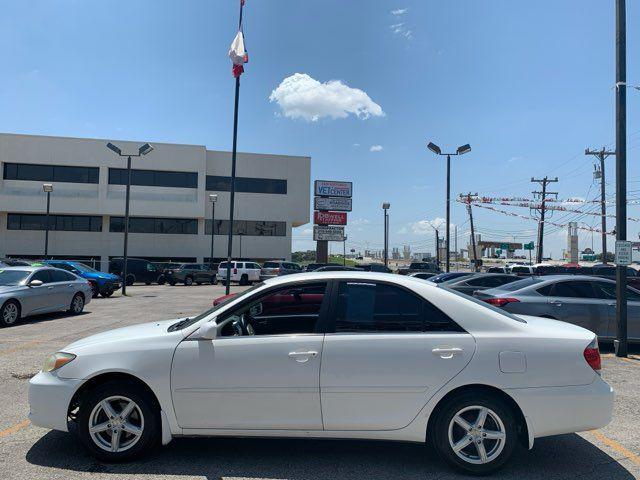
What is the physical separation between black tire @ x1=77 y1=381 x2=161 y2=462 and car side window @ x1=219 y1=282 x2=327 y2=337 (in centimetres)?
81

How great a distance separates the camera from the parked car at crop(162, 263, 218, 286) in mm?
34250

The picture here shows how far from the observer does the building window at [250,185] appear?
155 feet

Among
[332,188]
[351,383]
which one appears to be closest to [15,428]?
[351,383]

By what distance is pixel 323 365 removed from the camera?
368 centimetres

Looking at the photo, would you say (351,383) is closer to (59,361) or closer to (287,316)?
(287,316)

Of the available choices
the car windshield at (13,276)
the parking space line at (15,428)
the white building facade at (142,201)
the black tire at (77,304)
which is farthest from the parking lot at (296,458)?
the white building facade at (142,201)

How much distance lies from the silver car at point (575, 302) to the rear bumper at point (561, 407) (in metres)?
4.93

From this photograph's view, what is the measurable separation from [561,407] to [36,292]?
12.5m

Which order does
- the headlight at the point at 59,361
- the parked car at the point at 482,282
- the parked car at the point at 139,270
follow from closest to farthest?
the headlight at the point at 59,361 < the parked car at the point at 482,282 < the parked car at the point at 139,270

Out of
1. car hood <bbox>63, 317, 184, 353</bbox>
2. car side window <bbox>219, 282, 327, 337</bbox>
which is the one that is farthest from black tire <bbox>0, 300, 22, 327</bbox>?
car side window <bbox>219, 282, 327, 337</bbox>

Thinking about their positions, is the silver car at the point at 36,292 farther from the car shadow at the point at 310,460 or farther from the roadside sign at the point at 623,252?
the roadside sign at the point at 623,252

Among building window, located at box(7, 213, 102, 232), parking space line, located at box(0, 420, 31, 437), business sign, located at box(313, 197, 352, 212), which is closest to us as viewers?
parking space line, located at box(0, 420, 31, 437)

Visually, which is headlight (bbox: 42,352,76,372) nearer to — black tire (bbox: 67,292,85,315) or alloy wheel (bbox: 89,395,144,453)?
alloy wheel (bbox: 89,395,144,453)

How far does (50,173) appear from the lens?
43.4 m
